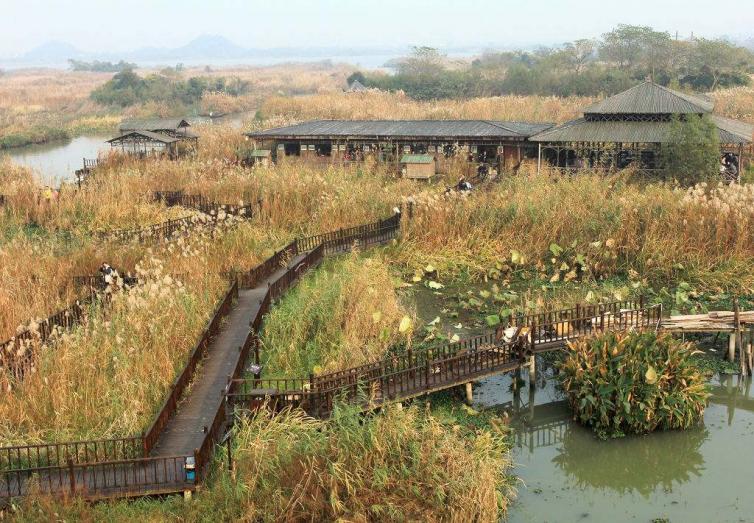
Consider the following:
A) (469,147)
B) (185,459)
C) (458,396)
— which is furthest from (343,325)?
(469,147)

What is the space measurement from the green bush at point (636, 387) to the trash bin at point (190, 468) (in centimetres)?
755

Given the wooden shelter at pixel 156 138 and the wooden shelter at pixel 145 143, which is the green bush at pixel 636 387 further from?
the wooden shelter at pixel 156 138

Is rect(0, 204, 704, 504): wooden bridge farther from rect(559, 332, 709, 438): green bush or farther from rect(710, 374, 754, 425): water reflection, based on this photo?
rect(710, 374, 754, 425): water reflection

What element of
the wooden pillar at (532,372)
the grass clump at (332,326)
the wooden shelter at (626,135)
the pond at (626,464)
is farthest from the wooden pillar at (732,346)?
the wooden shelter at (626,135)

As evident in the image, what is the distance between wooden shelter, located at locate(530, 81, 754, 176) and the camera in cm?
3241

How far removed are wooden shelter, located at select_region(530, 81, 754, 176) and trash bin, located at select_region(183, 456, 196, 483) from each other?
24486 millimetres

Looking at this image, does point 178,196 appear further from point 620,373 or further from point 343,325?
point 620,373

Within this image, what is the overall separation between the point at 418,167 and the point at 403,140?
2.46m

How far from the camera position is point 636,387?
1496cm

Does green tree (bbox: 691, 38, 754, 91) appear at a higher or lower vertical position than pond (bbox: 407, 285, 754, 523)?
higher

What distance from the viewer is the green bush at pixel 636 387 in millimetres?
14945

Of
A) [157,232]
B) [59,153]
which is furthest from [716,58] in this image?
[157,232]

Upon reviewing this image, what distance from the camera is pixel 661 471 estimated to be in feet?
47.5

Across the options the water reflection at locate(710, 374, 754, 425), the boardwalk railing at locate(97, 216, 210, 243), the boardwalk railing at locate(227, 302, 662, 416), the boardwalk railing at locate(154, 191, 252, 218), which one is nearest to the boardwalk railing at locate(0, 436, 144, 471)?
the boardwalk railing at locate(227, 302, 662, 416)
